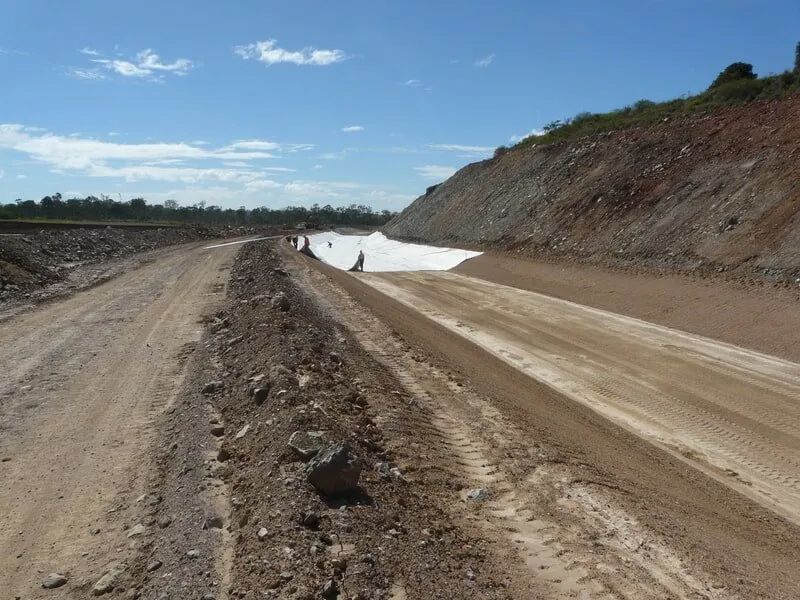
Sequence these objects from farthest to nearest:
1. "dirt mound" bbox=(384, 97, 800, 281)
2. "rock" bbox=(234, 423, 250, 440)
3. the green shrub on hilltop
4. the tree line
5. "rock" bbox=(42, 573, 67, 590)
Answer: the tree line → the green shrub on hilltop → "dirt mound" bbox=(384, 97, 800, 281) → "rock" bbox=(234, 423, 250, 440) → "rock" bbox=(42, 573, 67, 590)

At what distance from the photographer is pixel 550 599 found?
432cm

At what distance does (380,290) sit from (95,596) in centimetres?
2114

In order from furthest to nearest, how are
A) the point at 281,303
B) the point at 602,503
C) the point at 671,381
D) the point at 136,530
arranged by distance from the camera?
the point at 281,303
the point at 671,381
the point at 602,503
the point at 136,530

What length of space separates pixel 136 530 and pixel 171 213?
421 feet

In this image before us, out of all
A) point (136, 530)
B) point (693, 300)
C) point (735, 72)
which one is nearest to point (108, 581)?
point (136, 530)

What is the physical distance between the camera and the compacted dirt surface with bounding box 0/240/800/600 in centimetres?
464

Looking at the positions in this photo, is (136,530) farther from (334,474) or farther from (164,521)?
(334,474)

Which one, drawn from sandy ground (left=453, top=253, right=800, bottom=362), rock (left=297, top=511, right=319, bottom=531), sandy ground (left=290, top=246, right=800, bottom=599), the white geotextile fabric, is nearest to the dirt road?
rock (left=297, top=511, right=319, bottom=531)

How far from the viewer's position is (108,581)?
467 centimetres

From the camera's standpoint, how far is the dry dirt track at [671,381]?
802cm

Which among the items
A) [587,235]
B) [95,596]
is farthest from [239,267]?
[95,596]

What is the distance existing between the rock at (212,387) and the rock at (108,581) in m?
4.41

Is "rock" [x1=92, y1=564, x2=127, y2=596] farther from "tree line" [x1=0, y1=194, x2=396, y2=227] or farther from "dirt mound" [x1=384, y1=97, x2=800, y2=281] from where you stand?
"tree line" [x1=0, y1=194, x2=396, y2=227]

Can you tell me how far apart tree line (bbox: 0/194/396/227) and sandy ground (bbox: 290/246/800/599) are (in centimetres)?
8193
